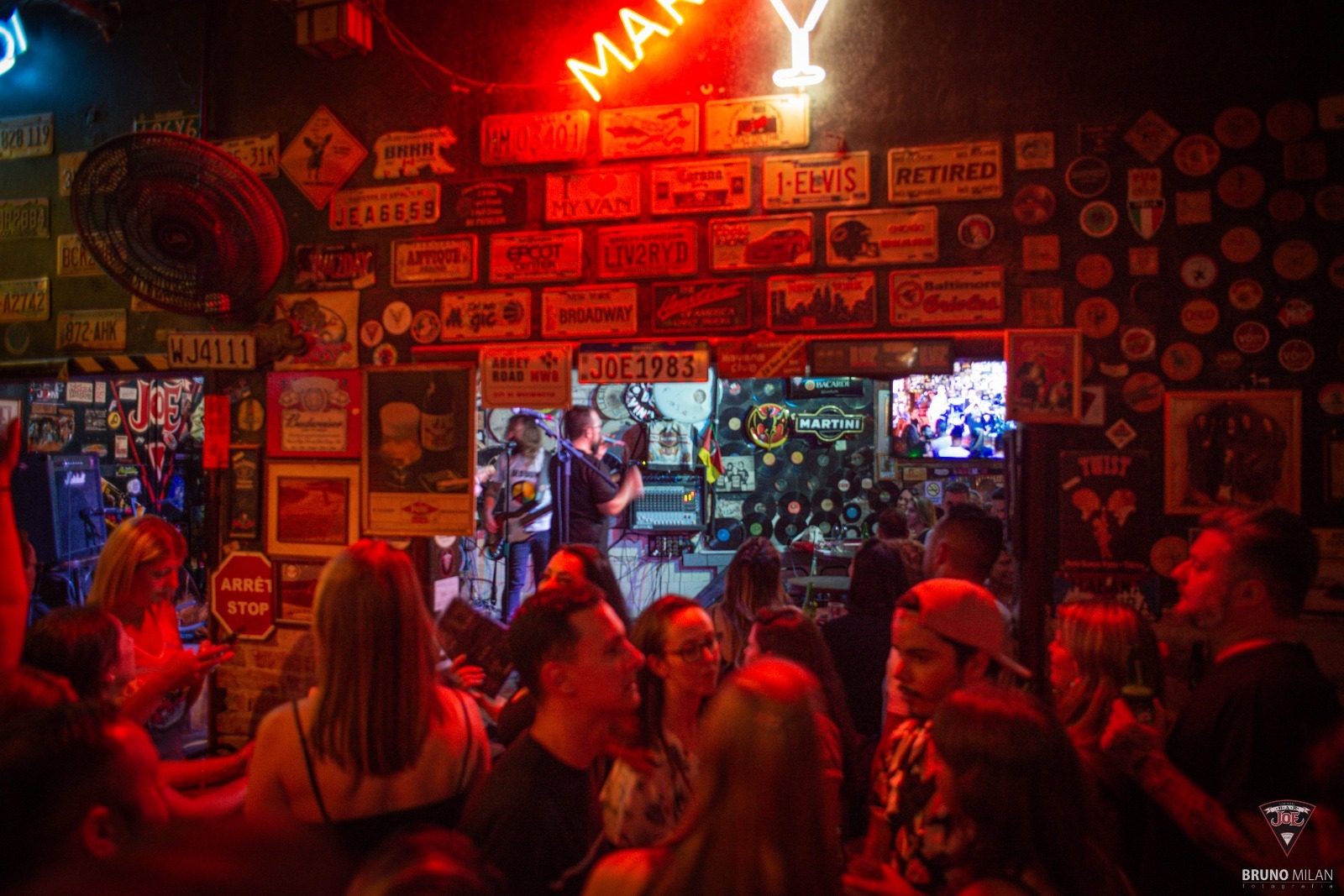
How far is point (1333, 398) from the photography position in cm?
372

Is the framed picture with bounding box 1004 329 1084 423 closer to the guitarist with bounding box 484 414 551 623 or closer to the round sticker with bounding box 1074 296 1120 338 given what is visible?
the round sticker with bounding box 1074 296 1120 338

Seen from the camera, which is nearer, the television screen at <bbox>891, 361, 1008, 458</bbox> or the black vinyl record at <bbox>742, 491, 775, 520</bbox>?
the television screen at <bbox>891, 361, 1008, 458</bbox>

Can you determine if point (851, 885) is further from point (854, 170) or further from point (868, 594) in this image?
point (854, 170)

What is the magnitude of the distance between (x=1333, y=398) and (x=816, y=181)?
2439mm

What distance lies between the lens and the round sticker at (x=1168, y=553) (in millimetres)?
3861

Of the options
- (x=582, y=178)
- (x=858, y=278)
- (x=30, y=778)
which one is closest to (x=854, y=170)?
(x=858, y=278)

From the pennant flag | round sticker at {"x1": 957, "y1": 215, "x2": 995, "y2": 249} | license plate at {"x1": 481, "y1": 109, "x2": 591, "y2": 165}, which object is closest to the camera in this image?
round sticker at {"x1": 957, "y1": 215, "x2": 995, "y2": 249}

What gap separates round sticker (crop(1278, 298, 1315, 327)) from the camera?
3752 millimetres

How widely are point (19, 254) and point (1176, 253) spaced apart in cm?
664

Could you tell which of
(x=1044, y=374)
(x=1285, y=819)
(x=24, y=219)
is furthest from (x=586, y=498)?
(x=1285, y=819)

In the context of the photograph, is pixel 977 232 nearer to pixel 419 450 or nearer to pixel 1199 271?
pixel 1199 271

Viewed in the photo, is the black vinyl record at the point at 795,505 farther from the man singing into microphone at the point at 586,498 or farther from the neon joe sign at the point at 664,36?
the neon joe sign at the point at 664,36

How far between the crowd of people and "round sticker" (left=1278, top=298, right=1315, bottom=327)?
1.42 metres

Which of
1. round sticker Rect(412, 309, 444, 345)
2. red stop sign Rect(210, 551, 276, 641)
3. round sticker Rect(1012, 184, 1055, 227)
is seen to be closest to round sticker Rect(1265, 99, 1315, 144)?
round sticker Rect(1012, 184, 1055, 227)
